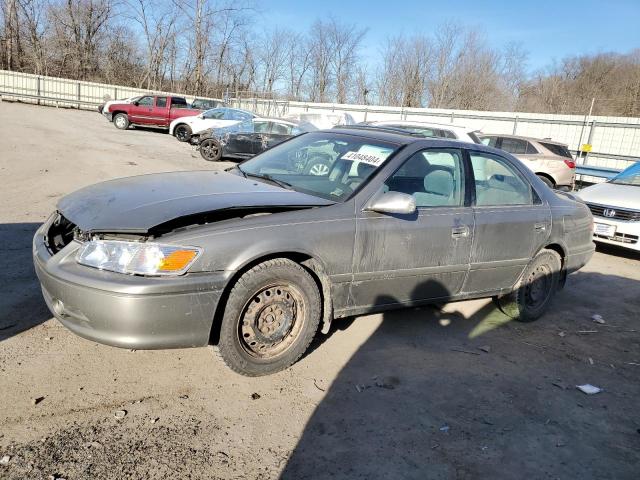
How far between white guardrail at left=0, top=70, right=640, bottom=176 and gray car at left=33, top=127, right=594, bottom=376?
1556 centimetres

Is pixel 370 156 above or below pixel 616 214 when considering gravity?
above

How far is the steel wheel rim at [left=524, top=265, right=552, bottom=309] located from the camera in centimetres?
489

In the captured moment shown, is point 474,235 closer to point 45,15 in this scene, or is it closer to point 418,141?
point 418,141

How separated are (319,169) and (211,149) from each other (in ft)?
37.2

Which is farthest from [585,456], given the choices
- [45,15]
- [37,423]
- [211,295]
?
[45,15]

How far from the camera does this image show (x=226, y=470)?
2.50m

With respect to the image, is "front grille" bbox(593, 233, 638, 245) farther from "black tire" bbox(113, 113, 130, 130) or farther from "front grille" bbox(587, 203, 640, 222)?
"black tire" bbox(113, 113, 130, 130)

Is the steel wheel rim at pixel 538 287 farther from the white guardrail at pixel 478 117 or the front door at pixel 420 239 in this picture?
the white guardrail at pixel 478 117

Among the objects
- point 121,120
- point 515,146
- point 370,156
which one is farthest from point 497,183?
point 121,120

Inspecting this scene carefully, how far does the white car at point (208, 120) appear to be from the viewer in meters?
18.6

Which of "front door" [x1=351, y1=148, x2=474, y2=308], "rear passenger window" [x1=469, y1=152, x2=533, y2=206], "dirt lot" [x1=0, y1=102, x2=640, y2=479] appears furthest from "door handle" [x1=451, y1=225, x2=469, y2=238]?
"dirt lot" [x1=0, y1=102, x2=640, y2=479]

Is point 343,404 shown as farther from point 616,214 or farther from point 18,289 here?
point 616,214

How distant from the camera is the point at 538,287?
4992mm

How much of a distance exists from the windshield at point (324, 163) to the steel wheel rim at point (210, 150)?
10530 mm
